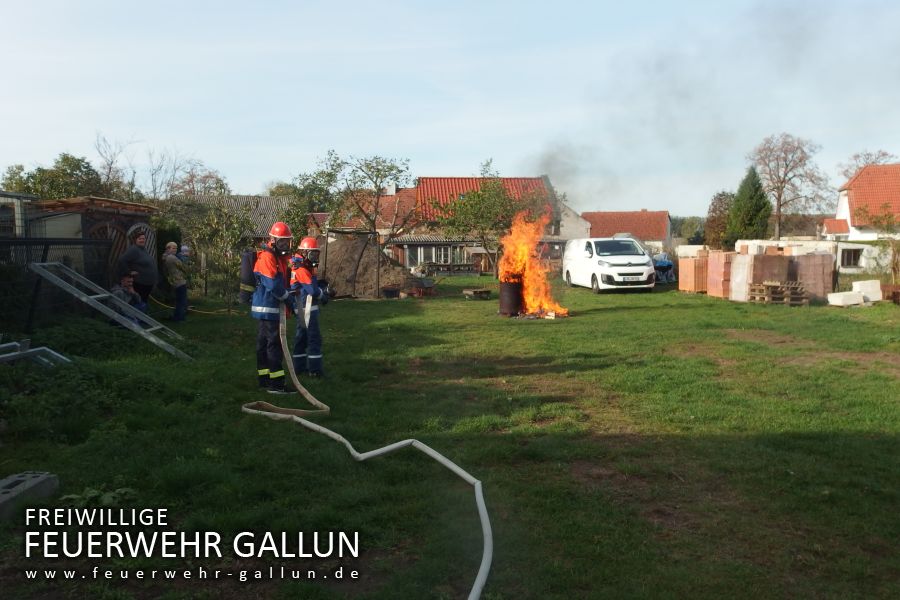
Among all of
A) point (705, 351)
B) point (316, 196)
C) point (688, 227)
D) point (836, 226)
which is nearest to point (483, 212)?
point (316, 196)

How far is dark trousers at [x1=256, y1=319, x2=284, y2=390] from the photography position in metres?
7.55

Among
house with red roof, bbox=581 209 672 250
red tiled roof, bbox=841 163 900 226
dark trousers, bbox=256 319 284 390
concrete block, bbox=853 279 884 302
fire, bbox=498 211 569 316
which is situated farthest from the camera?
house with red roof, bbox=581 209 672 250

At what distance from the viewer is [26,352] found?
7.00 m

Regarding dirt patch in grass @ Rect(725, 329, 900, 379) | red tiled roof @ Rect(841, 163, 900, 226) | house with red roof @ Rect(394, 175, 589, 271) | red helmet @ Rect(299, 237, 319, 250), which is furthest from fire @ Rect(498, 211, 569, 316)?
red tiled roof @ Rect(841, 163, 900, 226)

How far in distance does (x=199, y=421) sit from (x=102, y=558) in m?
2.62

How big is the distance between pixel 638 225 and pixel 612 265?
55595mm

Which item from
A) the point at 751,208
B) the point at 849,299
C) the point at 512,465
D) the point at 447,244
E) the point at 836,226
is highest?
the point at 751,208

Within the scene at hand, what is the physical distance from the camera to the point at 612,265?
2161 centimetres

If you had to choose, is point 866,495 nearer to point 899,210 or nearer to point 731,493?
point 731,493

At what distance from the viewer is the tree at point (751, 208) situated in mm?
44531

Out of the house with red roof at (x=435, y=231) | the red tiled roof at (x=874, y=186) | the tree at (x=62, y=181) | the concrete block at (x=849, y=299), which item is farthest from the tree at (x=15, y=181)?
the red tiled roof at (x=874, y=186)

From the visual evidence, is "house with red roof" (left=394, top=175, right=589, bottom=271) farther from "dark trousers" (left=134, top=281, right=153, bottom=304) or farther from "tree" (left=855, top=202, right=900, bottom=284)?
"dark trousers" (left=134, top=281, right=153, bottom=304)

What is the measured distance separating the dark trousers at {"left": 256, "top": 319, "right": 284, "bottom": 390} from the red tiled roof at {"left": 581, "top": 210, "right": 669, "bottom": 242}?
66778 millimetres

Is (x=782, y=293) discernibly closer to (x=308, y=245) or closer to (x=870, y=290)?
(x=870, y=290)
